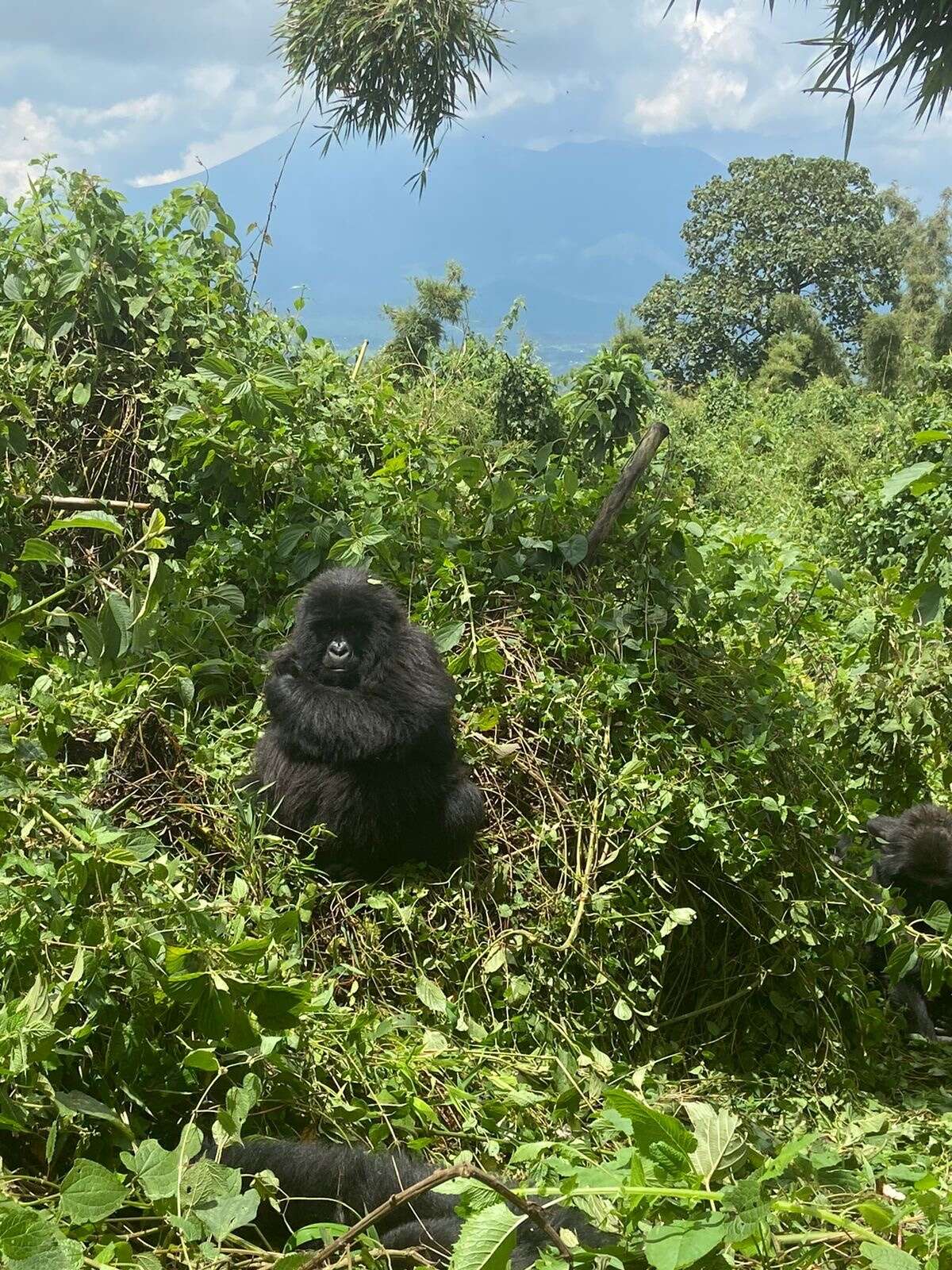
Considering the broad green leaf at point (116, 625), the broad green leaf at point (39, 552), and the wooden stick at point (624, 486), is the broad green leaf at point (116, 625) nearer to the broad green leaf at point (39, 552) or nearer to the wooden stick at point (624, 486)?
the broad green leaf at point (39, 552)

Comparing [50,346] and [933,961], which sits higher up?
[50,346]

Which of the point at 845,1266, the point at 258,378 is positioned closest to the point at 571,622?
the point at 258,378

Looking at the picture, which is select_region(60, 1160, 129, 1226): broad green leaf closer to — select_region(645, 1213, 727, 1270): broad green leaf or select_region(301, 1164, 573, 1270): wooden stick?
select_region(301, 1164, 573, 1270): wooden stick

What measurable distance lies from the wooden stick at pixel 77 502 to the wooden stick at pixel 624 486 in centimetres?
171

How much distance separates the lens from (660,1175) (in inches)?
62.0

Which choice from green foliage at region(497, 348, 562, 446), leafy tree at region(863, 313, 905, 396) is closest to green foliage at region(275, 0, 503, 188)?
green foliage at region(497, 348, 562, 446)

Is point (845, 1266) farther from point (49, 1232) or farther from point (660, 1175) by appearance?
point (49, 1232)

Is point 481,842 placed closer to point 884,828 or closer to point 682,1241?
point 884,828

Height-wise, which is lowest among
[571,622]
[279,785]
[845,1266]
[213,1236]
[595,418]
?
[213,1236]

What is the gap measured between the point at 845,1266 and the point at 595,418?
3294 millimetres

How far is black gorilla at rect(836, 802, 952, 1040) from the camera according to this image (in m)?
3.98

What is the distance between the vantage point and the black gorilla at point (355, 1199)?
1.89m

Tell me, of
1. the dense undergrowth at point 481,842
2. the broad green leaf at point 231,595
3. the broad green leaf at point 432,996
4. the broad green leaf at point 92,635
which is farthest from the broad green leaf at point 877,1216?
the broad green leaf at point 231,595

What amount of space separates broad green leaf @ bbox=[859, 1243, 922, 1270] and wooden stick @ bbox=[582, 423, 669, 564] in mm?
2737
